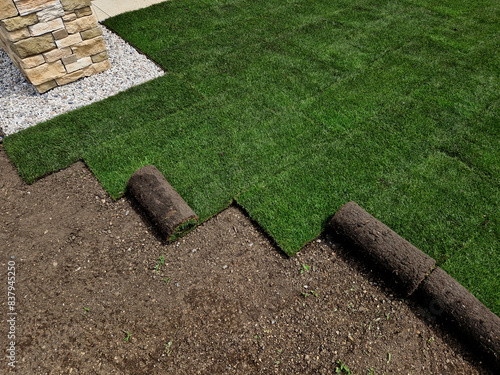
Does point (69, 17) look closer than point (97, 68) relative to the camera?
Yes

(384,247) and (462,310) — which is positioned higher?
(384,247)

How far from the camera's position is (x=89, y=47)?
738 centimetres

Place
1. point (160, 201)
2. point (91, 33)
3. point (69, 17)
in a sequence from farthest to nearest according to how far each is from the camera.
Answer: point (91, 33) → point (69, 17) → point (160, 201)

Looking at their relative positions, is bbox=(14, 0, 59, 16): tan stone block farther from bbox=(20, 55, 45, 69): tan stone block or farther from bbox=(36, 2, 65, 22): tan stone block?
bbox=(20, 55, 45, 69): tan stone block

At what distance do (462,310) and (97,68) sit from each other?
8098mm

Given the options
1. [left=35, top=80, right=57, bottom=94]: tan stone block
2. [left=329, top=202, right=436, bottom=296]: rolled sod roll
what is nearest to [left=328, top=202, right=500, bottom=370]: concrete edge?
[left=329, top=202, right=436, bottom=296]: rolled sod roll

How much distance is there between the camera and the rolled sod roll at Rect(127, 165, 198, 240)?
4828 mm

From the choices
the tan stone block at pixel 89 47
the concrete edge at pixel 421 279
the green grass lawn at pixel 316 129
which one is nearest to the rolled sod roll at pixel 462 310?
the concrete edge at pixel 421 279

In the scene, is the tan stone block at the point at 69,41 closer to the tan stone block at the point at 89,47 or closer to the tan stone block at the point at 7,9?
the tan stone block at the point at 89,47

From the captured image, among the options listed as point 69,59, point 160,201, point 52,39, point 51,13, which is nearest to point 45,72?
point 69,59

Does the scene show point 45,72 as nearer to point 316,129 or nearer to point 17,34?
point 17,34

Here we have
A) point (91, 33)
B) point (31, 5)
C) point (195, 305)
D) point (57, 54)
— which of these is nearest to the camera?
point (195, 305)

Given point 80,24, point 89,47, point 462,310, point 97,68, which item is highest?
point 80,24

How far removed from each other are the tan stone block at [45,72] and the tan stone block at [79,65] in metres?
0.12
